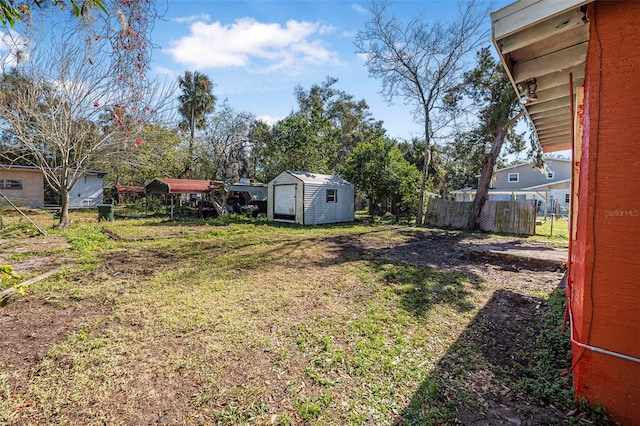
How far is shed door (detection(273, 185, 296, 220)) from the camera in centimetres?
1537

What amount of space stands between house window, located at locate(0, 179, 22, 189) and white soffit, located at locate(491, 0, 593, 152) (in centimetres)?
2778

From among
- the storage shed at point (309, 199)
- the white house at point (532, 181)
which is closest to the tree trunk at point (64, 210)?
the storage shed at point (309, 199)

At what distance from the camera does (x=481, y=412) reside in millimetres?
2178

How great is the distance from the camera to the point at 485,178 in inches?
526

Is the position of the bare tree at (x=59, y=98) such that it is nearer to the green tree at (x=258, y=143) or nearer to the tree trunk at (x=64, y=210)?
the tree trunk at (x=64, y=210)

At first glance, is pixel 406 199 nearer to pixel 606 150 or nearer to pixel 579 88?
pixel 579 88

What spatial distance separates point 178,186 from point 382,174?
37.6 ft

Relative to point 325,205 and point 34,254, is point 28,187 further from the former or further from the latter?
point 325,205

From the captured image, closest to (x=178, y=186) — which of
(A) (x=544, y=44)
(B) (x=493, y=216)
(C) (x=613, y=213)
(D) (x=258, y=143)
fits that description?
(D) (x=258, y=143)

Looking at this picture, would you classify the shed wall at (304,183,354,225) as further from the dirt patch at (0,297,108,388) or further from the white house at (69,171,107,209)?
the white house at (69,171,107,209)

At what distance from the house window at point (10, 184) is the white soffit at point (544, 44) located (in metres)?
27.8

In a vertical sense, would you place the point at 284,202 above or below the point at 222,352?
above

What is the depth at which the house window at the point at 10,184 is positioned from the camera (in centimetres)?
1908

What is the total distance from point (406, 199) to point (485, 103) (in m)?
6.63
